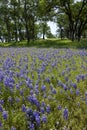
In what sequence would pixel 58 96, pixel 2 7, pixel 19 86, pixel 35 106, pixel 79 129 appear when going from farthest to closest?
pixel 2 7
pixel 19 86
pixel 58 96
pixel 35 106
pixel 79 129

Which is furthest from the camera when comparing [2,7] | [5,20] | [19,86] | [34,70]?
[5,20]

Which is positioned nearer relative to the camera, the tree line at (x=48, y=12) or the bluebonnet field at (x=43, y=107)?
the bluebonnet field at (x=43, y=107)

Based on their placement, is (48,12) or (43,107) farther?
(48,12)

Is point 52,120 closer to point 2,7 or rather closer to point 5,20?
point 2,7

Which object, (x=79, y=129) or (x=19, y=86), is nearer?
(x=79, y=129)

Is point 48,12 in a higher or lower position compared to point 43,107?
higher

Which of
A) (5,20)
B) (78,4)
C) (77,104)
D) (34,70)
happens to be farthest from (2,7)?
(77,104)

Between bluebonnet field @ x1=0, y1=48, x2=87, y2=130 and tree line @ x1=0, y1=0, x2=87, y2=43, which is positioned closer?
bluebonnet field @ x1=0, y1=48, x2=87, y2=130

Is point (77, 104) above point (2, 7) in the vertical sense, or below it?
below

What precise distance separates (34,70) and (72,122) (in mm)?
4554

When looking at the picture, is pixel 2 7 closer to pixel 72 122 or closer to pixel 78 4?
pixel 78 4

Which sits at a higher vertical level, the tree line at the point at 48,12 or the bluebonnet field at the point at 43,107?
the tree line at the point at 48,12

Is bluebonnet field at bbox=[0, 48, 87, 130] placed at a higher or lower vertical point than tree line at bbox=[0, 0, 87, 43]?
lower

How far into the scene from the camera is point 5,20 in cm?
7269
